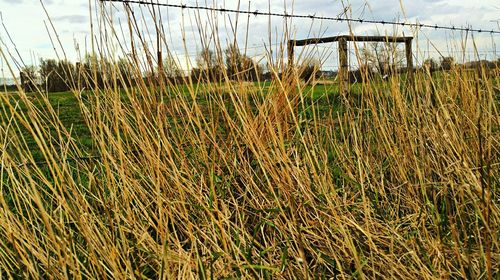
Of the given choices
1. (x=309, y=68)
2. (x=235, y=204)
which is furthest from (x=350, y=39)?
(x=235, y=204)

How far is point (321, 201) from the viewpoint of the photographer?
1724 millimetres

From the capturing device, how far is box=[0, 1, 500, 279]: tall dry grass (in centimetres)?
142

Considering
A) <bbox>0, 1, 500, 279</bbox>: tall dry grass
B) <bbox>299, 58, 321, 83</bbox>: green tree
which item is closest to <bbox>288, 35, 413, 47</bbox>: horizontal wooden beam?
<bbox>299, 58, 321, 83</bbox>: green tree

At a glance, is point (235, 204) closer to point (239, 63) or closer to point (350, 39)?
point (239, 63)

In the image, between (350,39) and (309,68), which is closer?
(309,68)

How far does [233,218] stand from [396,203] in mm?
676

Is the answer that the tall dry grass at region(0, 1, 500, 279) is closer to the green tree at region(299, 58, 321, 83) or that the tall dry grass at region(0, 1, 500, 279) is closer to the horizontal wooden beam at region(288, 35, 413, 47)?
the green tree at region(299, 58, 321, 83)

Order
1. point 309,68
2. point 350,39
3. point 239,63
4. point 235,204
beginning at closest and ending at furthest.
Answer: point 235,204
point 239,63
point 309,68
point 350,39

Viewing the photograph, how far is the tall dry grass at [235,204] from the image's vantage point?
4.66 ft

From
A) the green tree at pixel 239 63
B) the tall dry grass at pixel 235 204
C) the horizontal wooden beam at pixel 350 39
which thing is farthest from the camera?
the horizontal wooden beam at pixel 350 39

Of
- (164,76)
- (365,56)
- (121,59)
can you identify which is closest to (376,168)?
(365,56)

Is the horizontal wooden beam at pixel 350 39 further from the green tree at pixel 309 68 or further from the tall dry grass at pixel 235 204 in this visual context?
the tall dry grass at pixel 235 204

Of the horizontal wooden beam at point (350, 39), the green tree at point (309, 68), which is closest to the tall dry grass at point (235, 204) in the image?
the green tree at point (309, 68)

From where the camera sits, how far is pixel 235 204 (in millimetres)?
1698
